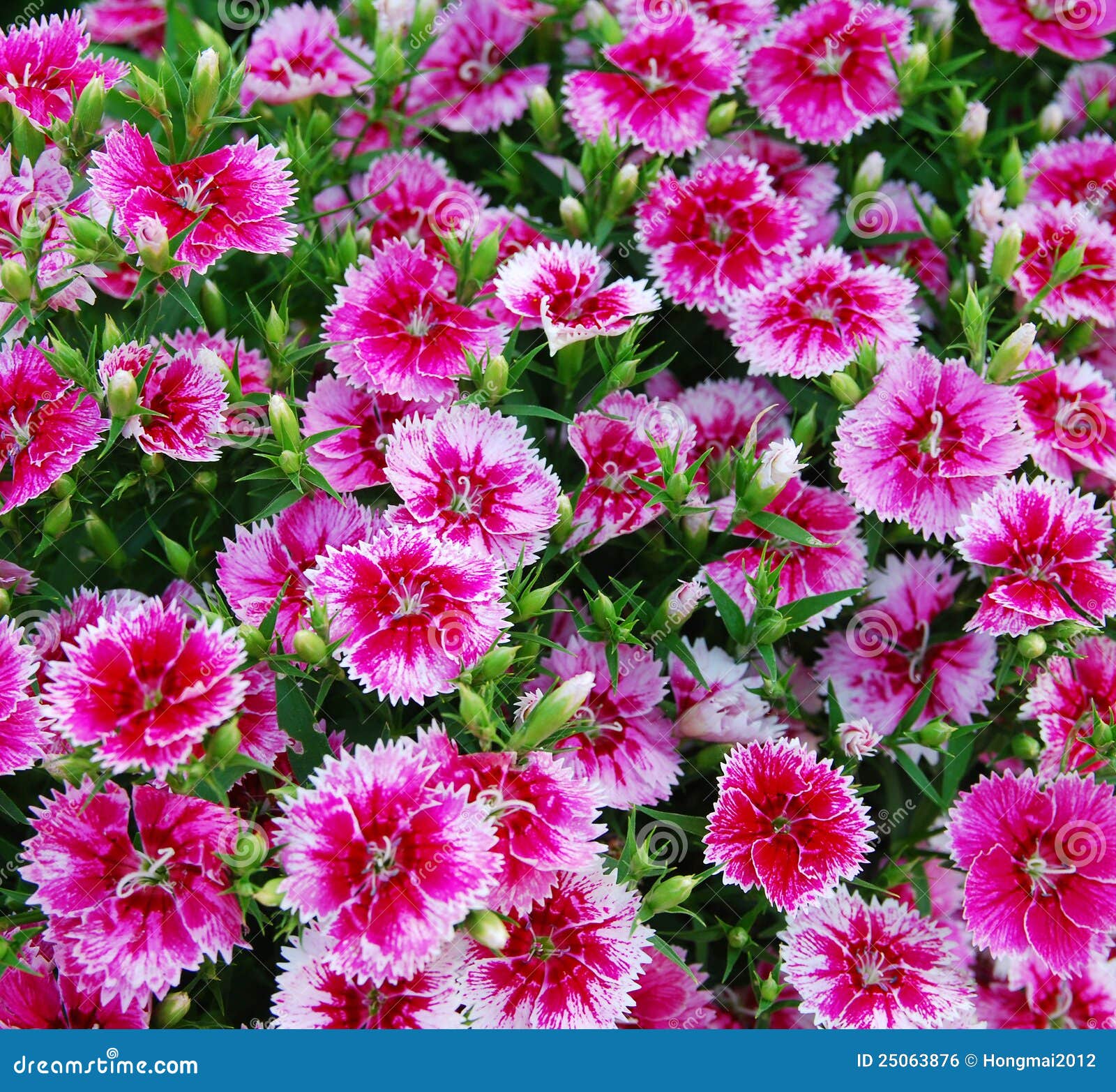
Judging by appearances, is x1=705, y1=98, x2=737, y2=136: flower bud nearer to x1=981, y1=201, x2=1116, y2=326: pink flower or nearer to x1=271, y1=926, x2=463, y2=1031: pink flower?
x1=981, y1=201, x2=1116, y2=326: pink flower

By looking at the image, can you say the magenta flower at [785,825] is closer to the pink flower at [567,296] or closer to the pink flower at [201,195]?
the pink flower at [567,296]

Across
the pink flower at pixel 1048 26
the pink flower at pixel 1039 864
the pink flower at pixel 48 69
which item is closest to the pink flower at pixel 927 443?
the pink flower at pixel 1039 864

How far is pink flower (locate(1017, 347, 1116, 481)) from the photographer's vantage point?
1.88 metres

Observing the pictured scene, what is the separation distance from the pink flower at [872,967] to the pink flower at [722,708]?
0.27m

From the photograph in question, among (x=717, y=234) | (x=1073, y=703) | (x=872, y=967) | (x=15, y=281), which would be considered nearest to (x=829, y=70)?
(x=717, y=234)

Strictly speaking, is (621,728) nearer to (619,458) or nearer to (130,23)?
(619,458)

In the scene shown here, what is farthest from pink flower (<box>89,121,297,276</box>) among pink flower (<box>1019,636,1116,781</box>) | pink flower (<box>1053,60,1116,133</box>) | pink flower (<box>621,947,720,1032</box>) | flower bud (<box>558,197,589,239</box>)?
pink flower (<box>1053,60,1116,133</box>)

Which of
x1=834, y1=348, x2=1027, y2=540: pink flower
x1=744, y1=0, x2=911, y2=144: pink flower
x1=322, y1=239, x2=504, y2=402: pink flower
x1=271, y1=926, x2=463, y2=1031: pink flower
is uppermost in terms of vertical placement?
x1=744, y1=0, x2=911, y2=144: pink flower

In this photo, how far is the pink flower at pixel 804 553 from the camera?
1.80 meters

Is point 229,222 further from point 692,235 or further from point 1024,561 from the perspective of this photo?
point 1024,561

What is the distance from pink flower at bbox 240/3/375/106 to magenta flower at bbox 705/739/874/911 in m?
1.38

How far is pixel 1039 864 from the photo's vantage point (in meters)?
1.69
